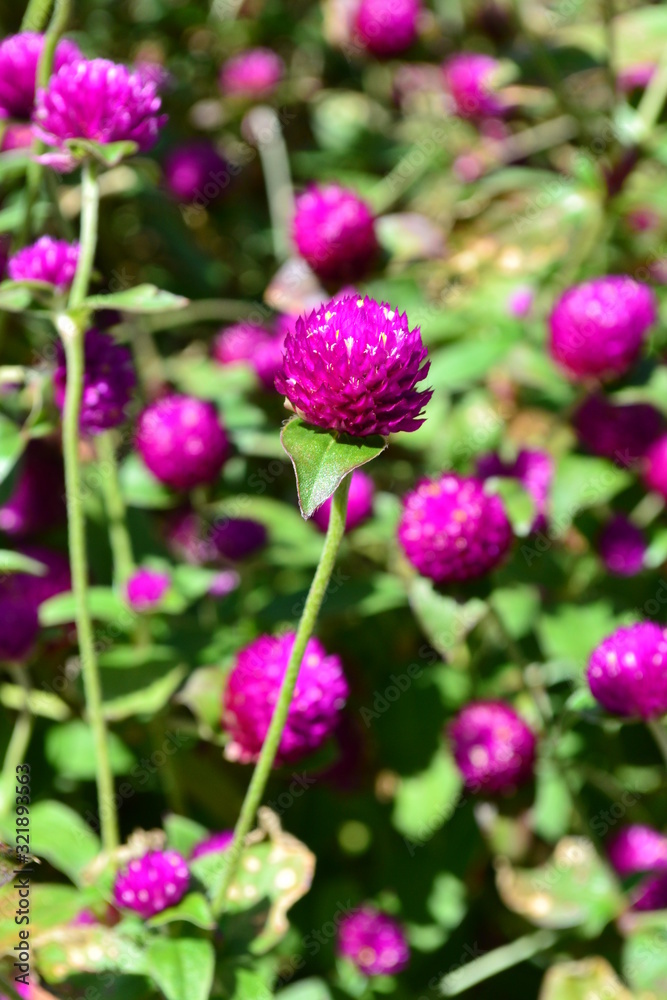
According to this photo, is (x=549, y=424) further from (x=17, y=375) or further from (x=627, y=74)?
(x=17, y=375)

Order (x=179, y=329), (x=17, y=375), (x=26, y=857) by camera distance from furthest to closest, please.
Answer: (x=179, y=329)
(x=17, y=375)
(x=26, y=857)

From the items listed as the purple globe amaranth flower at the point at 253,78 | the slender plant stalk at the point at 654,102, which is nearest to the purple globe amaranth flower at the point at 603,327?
the slender plant stalk at the point at 654,102

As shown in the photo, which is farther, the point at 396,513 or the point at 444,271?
the point at 444,271

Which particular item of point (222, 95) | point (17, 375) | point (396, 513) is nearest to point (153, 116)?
point (17, 375)

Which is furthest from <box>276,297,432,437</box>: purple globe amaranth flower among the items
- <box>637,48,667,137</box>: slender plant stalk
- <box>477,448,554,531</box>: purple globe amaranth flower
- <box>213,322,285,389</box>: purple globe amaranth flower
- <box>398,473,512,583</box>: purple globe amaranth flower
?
<box>637,48,667,137</box>: slender plant stalk

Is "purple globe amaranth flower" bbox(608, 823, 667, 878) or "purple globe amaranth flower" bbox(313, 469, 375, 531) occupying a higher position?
"purple globe amaranth flower" bbox(313, 469, 375, 531)

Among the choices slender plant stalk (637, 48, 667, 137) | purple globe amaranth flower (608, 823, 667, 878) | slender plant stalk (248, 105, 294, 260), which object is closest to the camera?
purple globe amaranth flower (608, 823, 667, 878)

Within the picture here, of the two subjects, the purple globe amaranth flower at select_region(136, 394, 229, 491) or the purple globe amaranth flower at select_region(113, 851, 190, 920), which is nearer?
the purple globe amaranth flower at select_region(113, 851, 190, 920)

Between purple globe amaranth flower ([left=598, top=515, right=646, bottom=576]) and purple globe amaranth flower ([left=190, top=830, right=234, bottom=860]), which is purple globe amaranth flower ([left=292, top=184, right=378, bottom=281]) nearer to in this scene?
purple globe amaranth flower ([left=598, top=515, right=646, bottom=576])

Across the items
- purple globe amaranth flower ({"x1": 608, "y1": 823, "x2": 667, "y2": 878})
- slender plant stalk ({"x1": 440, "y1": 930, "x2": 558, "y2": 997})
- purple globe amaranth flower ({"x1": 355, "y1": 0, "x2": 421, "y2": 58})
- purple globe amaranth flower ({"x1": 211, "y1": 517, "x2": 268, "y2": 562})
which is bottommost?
slender plant stalk ({"x1": 440, "y1": 930, "x2": 558, "y2": 997})
